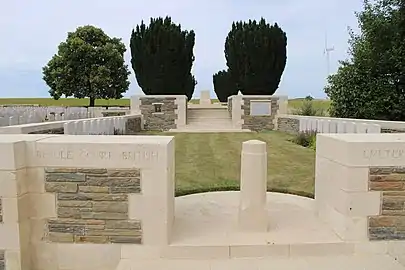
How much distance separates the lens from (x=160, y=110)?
56.0ft

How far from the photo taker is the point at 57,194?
10.3 ft

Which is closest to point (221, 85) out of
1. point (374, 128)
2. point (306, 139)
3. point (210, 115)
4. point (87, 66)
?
point (87, 66)

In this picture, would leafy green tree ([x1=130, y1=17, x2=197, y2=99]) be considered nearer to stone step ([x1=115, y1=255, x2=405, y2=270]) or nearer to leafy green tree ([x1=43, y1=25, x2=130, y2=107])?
leafy green tree ([x1=43, y1=25, x2=130, y2=107])

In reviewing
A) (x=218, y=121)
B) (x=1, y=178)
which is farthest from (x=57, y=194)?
(x=218, y=121)

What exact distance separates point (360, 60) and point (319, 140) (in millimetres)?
8309

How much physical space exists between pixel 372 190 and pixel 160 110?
14.3m

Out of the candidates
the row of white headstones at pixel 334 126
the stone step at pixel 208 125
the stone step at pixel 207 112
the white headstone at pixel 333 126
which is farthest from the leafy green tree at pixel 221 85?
the white headstone at pixel 333 126

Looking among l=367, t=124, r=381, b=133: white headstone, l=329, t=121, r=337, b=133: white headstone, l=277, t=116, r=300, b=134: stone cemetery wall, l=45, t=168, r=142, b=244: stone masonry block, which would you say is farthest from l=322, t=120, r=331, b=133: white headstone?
l=45, t=168, r=142, b=244: stone masonry block

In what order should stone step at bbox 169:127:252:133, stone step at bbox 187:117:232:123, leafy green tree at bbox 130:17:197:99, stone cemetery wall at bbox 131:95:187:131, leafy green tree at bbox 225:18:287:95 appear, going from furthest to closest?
leafy green tree at bbox 225:18:287:95, leafy green tree at bbox 130:17:197:99, stone step at bbox 187:117:232:123, stone cemetery wall at bbox 131:95:187:131, stone step at bbox 169:127:252:133

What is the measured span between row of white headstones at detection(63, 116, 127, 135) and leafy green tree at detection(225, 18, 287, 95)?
7.22 meters

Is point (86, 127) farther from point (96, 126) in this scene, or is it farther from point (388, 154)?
point (388, 154)

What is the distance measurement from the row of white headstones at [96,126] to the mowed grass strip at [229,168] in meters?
2.26

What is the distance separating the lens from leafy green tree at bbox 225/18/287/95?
1855 cm

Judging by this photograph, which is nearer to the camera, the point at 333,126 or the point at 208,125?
the point at 333,126
